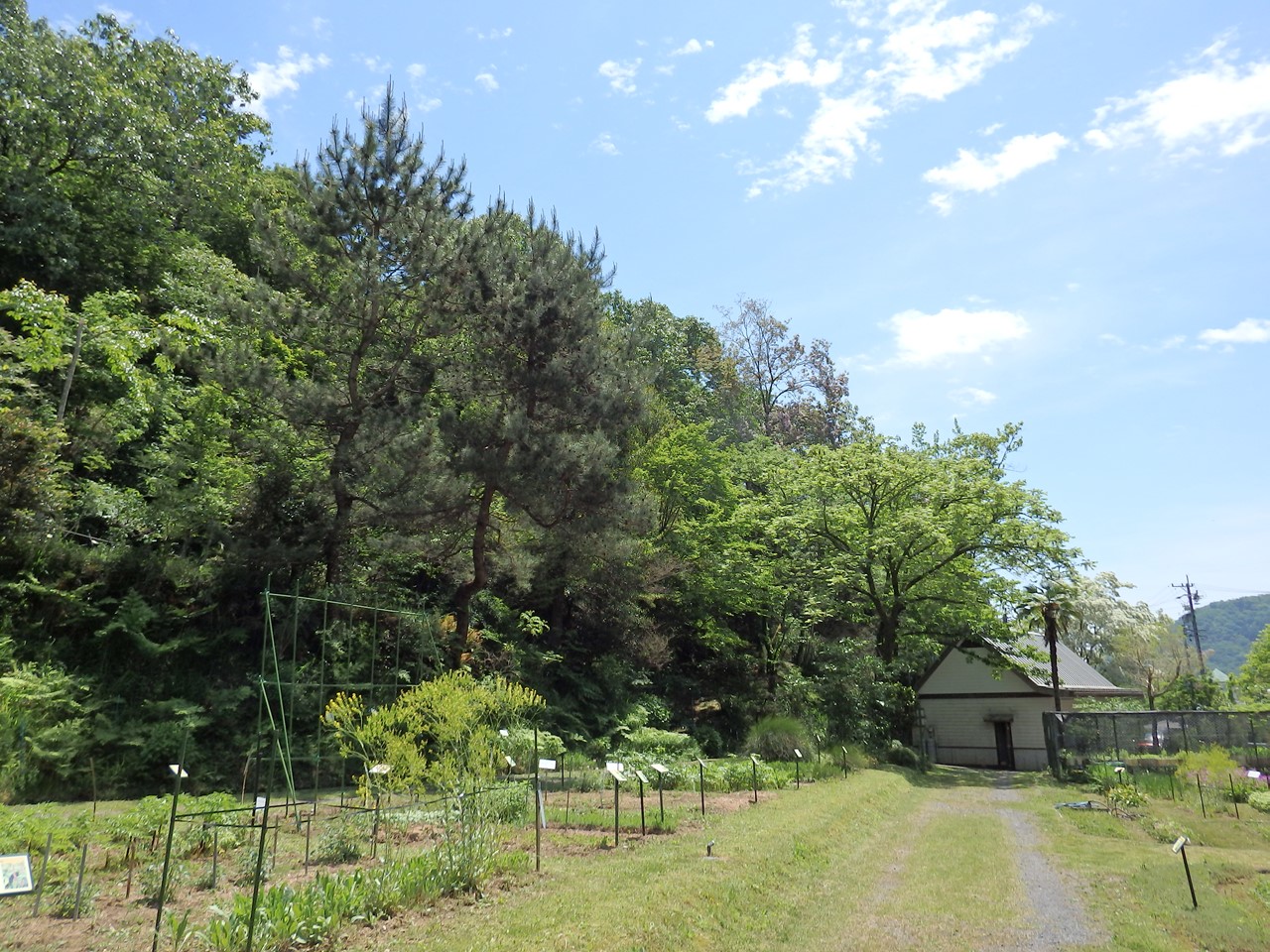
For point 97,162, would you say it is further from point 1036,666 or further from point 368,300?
point 1036,666

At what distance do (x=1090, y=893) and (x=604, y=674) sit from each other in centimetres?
1711

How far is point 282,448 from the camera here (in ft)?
61.7

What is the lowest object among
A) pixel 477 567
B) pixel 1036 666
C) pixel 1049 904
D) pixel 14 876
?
pixel 1049 904

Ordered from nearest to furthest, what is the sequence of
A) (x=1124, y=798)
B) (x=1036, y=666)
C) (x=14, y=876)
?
1. (x=14, y=876)
2. (x=1124, y=798)
3. (x=1036, y=666)

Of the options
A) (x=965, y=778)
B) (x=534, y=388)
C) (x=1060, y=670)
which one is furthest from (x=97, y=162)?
(x=1060, y=670)

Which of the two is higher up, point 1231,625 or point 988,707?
point 1231,625

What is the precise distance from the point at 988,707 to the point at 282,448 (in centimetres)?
2924

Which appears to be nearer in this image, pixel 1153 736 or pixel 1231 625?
pixel 1153 736

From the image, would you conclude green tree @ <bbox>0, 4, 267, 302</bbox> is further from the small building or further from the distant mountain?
Answer: the distant mountain

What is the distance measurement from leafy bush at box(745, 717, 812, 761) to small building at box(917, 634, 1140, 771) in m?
10.6

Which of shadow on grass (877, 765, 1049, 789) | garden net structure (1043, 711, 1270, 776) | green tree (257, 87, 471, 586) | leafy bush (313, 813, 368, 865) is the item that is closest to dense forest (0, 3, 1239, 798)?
green tree (257, 87, 471, 586)

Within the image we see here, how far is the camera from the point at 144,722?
1493 cm

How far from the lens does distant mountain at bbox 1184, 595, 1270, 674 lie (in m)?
164

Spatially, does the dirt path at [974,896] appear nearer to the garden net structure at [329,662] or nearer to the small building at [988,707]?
the garden net structure at [329,662]
